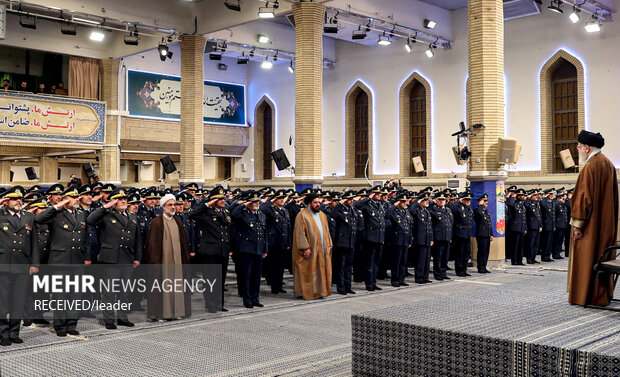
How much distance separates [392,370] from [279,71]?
20.3 meters

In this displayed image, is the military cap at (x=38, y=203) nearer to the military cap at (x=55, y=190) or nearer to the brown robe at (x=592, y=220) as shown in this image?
the military cap at (x=55, y=190)

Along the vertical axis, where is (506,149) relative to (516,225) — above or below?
above

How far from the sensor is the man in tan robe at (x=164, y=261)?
22.5 feet

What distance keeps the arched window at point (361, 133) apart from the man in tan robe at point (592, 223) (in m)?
16.6

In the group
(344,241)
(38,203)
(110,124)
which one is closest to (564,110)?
(344,241)

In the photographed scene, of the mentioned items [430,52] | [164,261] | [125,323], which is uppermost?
[430,52]

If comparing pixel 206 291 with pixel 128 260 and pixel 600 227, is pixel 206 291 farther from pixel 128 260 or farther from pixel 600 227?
pixel 600 227

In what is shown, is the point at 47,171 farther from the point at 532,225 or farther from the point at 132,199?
the point at 532,225

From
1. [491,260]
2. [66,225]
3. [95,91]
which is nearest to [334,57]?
[95,91]

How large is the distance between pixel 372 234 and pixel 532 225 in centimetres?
430

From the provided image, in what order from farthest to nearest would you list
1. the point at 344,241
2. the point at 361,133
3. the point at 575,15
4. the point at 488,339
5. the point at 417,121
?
the point at 361,133 < the point at 417,121 < the point at 575,15 < the point at 344,241 < the point at 488,339

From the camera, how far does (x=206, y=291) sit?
303 inches

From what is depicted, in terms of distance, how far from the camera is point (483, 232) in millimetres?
10664

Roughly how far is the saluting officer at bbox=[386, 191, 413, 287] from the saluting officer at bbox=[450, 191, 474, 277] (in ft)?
3.64
